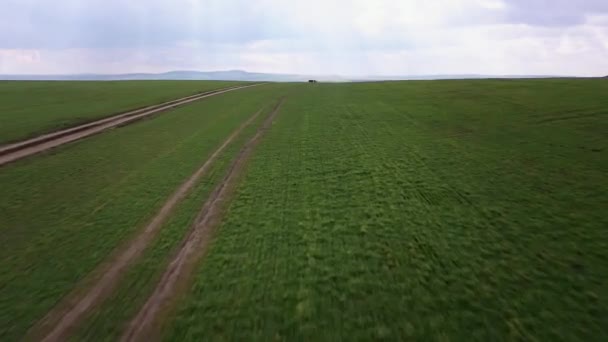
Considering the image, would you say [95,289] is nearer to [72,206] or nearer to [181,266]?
[181,266]

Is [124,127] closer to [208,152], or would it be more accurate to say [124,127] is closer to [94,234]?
[208,152]

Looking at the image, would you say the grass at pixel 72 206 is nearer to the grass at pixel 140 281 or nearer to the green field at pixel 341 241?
the green field at pixel 341 241

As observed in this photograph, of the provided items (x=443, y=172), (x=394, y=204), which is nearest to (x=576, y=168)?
(x=443, y=172)

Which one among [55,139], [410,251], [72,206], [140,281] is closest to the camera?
[140,281]

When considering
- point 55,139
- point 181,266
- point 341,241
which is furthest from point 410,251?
point 55,139

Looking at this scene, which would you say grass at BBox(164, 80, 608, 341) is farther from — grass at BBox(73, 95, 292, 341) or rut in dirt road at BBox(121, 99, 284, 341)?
grass at BBox(73, 95, 292, 341)

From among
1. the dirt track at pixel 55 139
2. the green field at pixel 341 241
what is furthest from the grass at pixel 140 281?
the dirt track at pixel 55 139
